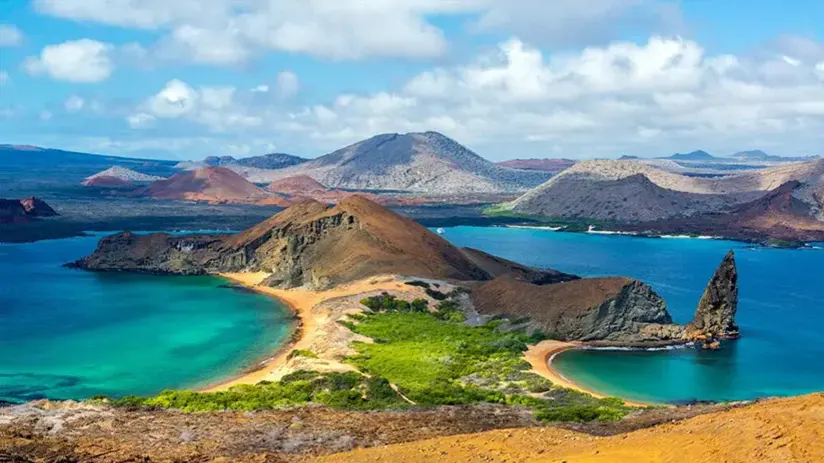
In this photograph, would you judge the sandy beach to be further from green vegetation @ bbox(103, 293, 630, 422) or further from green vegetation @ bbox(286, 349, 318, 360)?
green vegetation @ bbox(103, 293, 630, 422)

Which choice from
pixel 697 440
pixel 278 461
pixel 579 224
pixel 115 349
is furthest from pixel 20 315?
pixel 579 224

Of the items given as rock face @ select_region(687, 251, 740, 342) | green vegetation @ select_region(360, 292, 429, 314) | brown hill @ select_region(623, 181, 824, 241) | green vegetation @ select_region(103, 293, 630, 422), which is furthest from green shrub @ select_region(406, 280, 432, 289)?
brown hill @ select_region(623, 181, 824, 241)

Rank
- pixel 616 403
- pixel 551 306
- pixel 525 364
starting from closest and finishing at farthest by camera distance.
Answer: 1. pixel 616 403
2. pixel 525 364
3. pixel 551 306

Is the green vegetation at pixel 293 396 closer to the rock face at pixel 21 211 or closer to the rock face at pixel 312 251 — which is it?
the rock face at pixel 312 251

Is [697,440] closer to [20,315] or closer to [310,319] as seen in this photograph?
[310,319]

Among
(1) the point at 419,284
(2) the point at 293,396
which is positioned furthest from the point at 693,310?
(2) the point at 293,396

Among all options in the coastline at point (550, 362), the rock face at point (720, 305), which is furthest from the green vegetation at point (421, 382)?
the rock face at point (720, 305)
